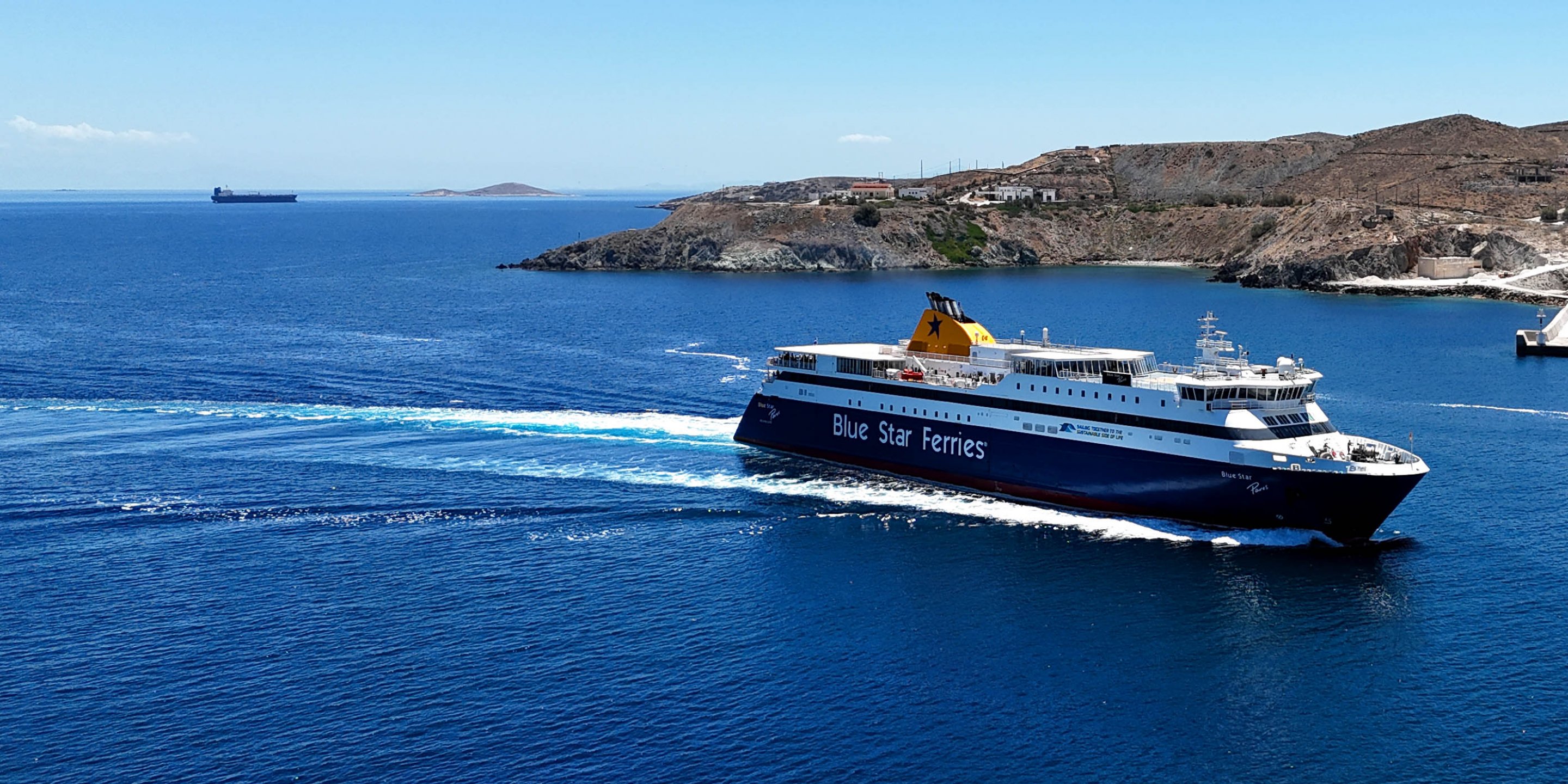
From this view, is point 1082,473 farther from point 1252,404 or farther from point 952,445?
point 1252,404

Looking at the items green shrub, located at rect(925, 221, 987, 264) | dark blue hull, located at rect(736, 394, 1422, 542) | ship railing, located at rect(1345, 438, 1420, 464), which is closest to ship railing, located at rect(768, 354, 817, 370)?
dark blue hull, located at rect(736, 394, 1422, 542)

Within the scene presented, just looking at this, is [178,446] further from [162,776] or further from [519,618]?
[162,776]

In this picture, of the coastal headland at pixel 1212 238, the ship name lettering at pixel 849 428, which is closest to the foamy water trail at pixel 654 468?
the ship name lettering at pixel 849 428

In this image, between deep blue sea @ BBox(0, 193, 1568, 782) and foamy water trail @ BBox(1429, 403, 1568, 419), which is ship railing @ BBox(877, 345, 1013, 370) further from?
foamy water trail @ BBox(1429, 403, 1568, 419)

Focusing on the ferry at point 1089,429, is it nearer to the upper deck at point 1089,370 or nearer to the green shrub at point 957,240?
the upper deck at point 1089,370

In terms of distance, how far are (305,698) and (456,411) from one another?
37.7 meters

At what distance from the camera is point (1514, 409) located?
242 ft

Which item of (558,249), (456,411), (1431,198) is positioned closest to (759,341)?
(456,411)

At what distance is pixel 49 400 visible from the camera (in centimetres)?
7312

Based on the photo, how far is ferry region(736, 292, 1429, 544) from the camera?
163 ft

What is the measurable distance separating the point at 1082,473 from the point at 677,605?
20.5 meters

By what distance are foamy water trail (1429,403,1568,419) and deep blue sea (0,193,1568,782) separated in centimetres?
50

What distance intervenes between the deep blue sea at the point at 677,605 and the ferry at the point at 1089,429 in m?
1.68

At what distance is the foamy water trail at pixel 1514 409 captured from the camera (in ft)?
238
